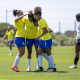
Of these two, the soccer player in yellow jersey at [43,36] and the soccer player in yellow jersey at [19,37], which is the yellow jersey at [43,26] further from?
the soccer player in yellow jersey at [19,37]

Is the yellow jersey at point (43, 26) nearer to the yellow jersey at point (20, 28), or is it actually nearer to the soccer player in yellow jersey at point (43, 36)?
the soccer player in yellow jersey at point (43, 36)

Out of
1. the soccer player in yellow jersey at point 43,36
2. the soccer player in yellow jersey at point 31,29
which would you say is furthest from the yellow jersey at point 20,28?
the soccer player in yellow jersey at point 43,36

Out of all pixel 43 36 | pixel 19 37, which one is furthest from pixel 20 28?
pixel 43 36

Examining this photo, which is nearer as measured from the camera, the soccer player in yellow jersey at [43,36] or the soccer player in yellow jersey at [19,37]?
the soccer player in yellow jersey at [43,36]

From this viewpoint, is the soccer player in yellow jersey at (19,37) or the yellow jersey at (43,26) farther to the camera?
the soccer player in yellow jersey at (19,37)

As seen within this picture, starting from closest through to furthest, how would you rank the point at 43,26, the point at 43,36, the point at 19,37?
the point at 43,26
the point at 43,36
the point at 19,37

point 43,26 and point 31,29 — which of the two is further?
point 31,29

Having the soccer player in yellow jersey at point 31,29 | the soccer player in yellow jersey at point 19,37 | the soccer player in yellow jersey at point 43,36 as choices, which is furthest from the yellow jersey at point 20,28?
the soccer player in yellow jersey at point 43,36

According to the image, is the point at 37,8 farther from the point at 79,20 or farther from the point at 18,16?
the point at 79,20

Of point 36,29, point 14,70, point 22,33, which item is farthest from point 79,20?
point 14,70

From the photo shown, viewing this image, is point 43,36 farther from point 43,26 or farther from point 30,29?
point 30,29

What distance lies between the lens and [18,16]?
7.70 meters

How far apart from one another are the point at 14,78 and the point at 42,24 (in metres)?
2.02

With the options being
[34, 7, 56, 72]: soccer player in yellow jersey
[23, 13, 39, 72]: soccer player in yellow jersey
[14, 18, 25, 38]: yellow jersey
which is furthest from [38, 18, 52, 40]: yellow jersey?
[14, 18, 25, 38]: yellow jersey
